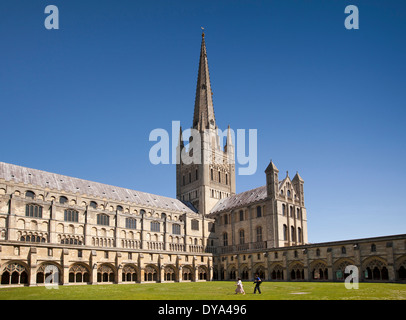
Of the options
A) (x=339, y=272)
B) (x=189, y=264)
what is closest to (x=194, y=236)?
(x=189, y=264)

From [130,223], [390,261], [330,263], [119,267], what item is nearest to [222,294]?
[390,261]

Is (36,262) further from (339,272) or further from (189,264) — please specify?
(339,272)

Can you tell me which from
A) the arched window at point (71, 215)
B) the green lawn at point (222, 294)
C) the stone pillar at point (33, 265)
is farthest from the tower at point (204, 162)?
the green lawn at point (222, 294)

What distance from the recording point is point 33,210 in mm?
63406

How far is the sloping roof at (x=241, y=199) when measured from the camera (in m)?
84.4

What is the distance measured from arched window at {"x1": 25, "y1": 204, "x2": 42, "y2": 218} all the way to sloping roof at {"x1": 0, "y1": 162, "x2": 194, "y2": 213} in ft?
17.6

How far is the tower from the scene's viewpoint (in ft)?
321

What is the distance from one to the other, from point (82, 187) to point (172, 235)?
67.7 ft

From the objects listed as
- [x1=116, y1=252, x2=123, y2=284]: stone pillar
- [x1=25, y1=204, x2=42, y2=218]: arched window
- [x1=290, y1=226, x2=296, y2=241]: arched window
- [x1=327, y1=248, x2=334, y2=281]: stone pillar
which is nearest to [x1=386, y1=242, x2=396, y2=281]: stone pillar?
[x1=327, y1=248, x2=334, y2=281]: stone pillar

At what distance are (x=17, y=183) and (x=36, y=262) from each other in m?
18.0

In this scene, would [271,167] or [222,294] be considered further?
[271,167]

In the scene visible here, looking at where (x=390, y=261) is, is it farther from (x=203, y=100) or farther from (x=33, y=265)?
(x=203, y=100)

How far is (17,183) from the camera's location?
65.6 metres

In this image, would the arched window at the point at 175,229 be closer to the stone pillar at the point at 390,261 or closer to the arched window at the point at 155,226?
the arched window at the point at 155,226
